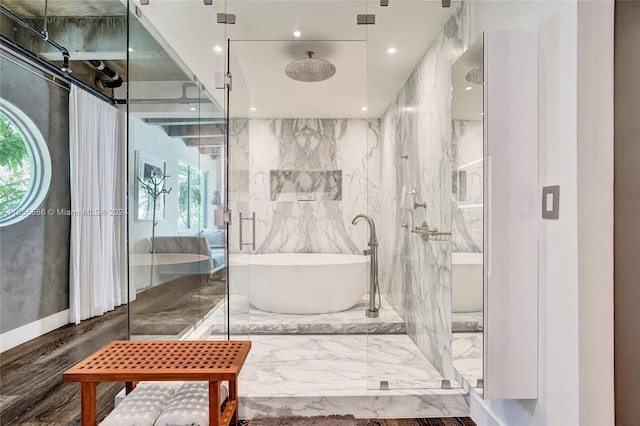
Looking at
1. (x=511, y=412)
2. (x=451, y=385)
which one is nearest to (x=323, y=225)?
(x=451, y=385)

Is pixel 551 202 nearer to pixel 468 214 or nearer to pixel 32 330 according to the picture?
pixel 468 214

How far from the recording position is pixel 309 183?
14.7 feet

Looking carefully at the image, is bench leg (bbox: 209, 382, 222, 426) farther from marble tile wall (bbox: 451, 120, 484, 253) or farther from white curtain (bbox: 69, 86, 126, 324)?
white curtain (bbox: 69, 86, 126, 324)

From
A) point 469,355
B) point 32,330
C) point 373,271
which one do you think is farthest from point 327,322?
point 32,330

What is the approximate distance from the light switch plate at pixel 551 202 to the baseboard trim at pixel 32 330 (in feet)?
12.3

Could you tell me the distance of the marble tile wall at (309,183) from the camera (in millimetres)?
4441

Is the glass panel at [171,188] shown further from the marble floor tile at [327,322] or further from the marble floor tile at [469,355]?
the marble floor tile at [469,355]

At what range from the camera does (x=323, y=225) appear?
4457mm

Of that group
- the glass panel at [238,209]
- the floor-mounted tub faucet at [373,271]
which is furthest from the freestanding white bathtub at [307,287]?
the glass panel at [238,209]

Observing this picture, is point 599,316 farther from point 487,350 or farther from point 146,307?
point 146,307

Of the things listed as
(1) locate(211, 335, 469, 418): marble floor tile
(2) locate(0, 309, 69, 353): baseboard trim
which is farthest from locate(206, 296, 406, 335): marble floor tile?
(2) locate(0, 309, 69, 353): baseboard trim

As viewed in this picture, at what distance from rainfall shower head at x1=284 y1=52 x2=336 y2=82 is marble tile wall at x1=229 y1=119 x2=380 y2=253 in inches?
56.3

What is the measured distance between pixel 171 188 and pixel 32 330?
78.4 inches

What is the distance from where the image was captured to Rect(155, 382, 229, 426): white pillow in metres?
1.37
